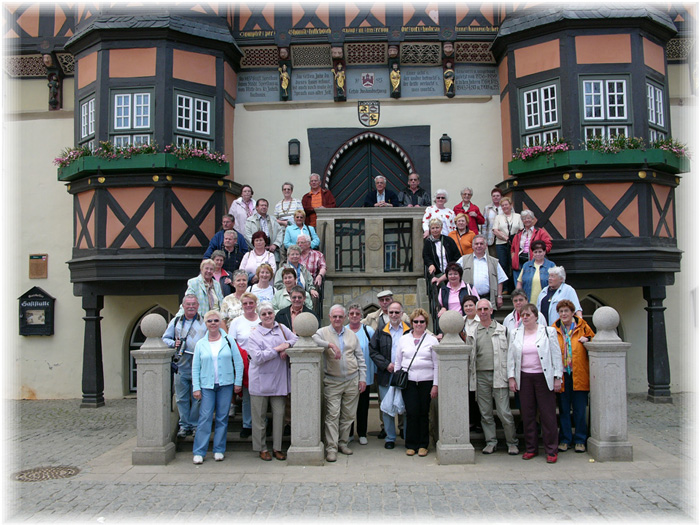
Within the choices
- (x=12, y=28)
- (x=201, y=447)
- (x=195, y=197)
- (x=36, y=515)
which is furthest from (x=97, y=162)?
(x=36, y=515)

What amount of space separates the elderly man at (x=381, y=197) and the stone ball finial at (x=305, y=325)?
424cm

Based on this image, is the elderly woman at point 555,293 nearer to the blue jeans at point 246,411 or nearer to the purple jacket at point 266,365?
the purple jacket at point 266,365

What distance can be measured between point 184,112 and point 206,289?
5527mm

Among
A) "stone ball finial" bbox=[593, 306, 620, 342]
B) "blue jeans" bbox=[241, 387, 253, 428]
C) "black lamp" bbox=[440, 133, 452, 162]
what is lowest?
"blue jeans" bbox=[241, 387, 253, 428]

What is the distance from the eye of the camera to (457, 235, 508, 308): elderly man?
9.27 meters

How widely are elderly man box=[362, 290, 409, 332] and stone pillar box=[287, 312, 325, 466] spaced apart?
111 centimetres

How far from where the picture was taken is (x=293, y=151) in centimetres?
1393

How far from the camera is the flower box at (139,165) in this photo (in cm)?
1203

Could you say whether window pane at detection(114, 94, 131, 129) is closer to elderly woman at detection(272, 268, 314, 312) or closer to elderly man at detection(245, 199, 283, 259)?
elderly man at detection(245, 199, 283, 259)

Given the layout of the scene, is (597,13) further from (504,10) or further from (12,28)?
(12,28)

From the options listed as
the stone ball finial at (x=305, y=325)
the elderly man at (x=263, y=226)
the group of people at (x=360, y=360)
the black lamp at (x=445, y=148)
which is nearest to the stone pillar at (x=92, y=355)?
the elderly man at (x=263, y=226)

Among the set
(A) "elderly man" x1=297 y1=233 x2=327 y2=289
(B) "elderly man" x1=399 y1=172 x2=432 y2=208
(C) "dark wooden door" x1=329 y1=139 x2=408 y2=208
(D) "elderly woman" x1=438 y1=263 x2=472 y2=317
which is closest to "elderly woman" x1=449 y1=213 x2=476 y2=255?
(B) "elderly man" x1=399 y1=172 x2=432 y2=208

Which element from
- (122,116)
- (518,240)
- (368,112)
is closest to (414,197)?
(518,240)

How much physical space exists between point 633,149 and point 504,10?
4155 mm
